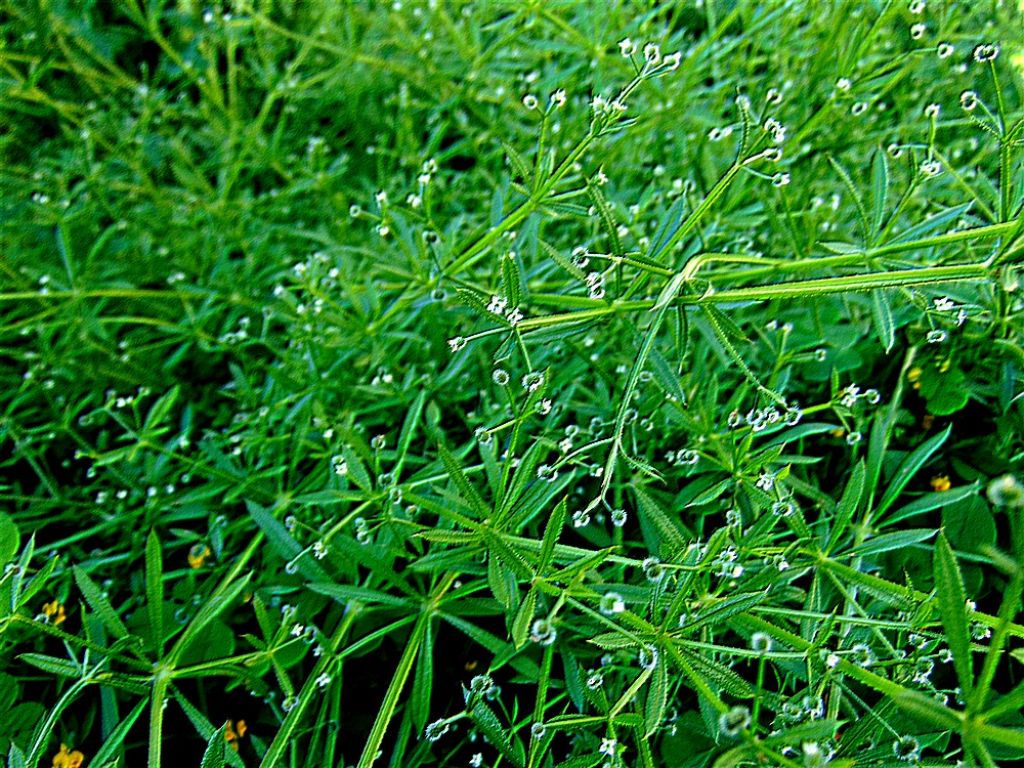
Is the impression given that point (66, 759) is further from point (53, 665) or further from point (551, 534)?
point (551, 534)

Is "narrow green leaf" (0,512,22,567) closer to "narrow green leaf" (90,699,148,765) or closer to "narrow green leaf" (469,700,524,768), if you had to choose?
"narrow green leaf" (90,699,148,765)

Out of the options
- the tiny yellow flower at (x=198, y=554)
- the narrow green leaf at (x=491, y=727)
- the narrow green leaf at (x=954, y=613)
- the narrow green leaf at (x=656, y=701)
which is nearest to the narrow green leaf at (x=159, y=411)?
the tiny yellow flower at (x=198, y=554)

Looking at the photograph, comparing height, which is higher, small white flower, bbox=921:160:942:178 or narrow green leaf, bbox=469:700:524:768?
small white flower, bbox=921:160:942:178

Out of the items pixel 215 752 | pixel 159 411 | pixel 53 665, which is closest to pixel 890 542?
pixel 215 752

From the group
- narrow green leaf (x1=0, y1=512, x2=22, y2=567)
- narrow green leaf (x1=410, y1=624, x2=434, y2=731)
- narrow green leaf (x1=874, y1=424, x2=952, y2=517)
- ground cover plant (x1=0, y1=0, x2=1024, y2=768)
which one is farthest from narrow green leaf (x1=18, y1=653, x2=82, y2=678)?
narrow green leaf (x1=874, y1=424, x2=952, y2=517)

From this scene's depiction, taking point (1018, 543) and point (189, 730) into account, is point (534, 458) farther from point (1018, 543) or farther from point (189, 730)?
point (189, 730)

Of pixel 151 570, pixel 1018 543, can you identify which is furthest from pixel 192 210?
pixel 1018 543

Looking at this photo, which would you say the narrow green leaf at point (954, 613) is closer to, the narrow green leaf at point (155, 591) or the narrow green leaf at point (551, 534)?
the narrow green leaf at point (551, 534)
